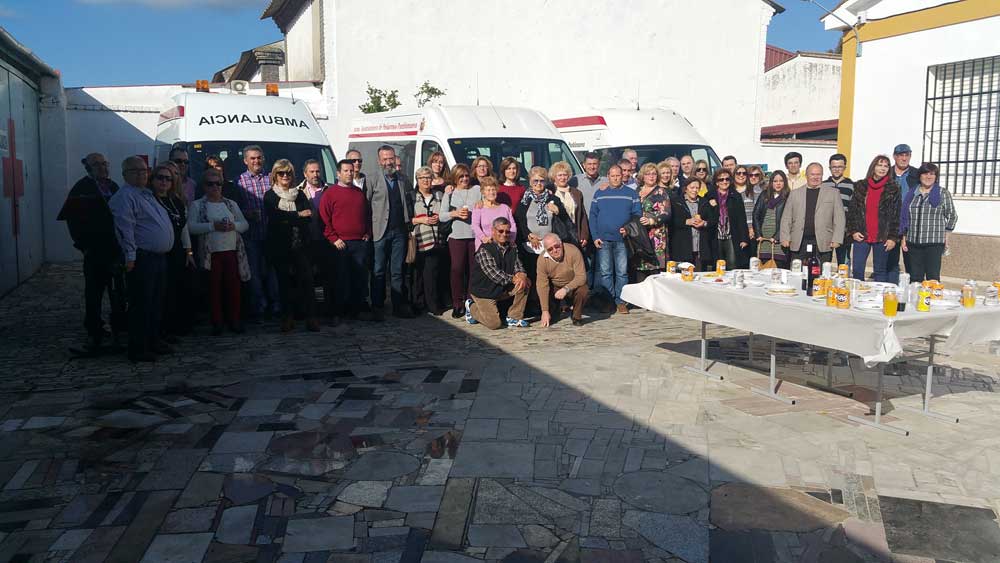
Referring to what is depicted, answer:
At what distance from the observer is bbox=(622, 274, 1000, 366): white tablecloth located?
18.4 ft

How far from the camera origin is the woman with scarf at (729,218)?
34.4 feet

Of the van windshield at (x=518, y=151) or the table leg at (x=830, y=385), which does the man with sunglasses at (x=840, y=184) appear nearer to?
the table leg at (x=830, y=385)

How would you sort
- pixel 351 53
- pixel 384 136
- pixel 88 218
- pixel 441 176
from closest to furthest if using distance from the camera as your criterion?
pixel 88 218 → pixel 441 176 → pixel 384 136 → pixel 351 53

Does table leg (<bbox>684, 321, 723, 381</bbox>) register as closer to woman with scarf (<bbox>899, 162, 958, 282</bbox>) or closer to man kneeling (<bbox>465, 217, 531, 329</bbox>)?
man kneeling (<bbox>465, 217, 531, 329</bbox>)

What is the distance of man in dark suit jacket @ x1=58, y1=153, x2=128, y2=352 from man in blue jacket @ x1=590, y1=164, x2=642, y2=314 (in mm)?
5243

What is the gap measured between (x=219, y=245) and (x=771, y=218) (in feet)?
21.0

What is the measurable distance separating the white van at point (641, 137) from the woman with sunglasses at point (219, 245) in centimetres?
685

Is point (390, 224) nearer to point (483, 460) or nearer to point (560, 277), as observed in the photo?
point (560, 277)

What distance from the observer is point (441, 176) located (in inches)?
415

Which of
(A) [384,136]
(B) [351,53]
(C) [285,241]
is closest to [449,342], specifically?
(C) [285,241]

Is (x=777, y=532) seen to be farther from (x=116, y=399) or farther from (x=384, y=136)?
(x=384, y=136)

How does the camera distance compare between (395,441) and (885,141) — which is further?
(885,141)

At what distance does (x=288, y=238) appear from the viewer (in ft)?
30.6

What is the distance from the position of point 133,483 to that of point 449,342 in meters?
4.15
